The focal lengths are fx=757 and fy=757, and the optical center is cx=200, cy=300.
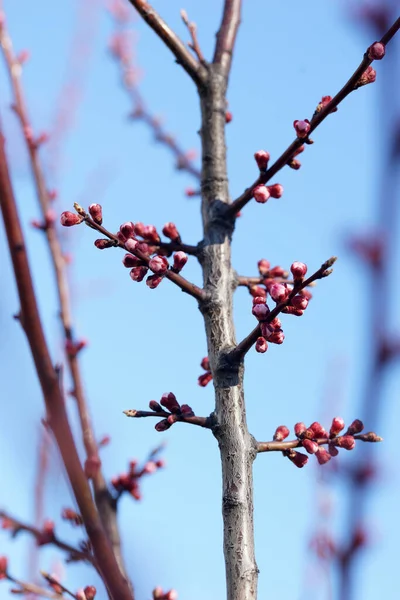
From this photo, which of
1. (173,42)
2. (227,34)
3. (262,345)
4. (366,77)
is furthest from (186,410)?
(227,34)

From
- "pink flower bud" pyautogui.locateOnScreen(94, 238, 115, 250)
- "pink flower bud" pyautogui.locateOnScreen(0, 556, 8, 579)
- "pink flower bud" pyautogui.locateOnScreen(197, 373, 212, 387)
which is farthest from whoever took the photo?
"pink flower bud" pyautogui.locateOnScreen(0, 556, 8, 579)

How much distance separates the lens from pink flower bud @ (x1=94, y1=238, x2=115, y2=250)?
216cm

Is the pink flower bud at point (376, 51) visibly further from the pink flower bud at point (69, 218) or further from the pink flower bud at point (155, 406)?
the pink flower bud at point (155, 406)

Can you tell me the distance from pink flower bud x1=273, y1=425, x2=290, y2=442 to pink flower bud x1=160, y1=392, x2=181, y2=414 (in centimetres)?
35

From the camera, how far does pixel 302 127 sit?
2301 millimetres

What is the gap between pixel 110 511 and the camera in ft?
11.1

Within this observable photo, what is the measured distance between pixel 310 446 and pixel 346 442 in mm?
121

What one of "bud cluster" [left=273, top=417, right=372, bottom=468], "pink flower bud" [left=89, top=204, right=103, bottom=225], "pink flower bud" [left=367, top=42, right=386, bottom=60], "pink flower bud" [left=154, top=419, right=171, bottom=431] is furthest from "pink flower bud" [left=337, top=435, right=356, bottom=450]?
"pink flower bud" [left=367, top=42, right=386, bottom=60]

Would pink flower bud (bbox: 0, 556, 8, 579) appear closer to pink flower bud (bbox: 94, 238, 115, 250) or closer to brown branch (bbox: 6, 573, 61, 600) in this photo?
brown branch (bbox: 6, 573, 61, 600)

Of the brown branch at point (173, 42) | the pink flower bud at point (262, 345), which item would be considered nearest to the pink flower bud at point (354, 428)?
the pink flower bud at point (262, 345)

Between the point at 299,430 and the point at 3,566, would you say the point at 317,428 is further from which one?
the point at 3,566

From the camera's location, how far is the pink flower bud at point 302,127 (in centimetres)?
229

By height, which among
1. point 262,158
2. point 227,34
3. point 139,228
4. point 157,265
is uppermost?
point 227,34

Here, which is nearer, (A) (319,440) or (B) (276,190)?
(A) (319,440)
